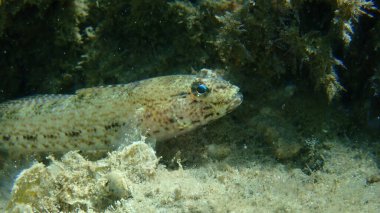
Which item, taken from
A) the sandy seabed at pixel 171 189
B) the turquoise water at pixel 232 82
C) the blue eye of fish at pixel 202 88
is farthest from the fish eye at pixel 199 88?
the sandy seabed at pixel 171 189

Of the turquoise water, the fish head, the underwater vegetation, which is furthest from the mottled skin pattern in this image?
the underwater vegetation

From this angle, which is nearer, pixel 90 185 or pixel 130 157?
pixel 90 185

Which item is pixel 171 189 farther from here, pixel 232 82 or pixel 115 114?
pixel 232 82

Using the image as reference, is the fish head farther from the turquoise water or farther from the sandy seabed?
the sandy seabed

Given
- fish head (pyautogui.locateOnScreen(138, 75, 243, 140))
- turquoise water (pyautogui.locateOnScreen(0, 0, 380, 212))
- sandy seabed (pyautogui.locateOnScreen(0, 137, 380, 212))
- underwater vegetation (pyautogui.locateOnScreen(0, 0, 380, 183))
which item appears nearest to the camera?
sandy seabed (pyautogui.locateOnScreen(0, 137, 380, 212))

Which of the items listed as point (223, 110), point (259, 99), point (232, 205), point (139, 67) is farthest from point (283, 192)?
point (139, 67)

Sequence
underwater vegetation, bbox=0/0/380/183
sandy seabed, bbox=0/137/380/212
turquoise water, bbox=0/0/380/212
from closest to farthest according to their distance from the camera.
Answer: sandy seabed, bbox=0/137/380/212, turquoise water, bbox=0/0/380/212, underwater vegetation, bbox=0/0/380/183

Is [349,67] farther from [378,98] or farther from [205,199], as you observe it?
[205,199]
